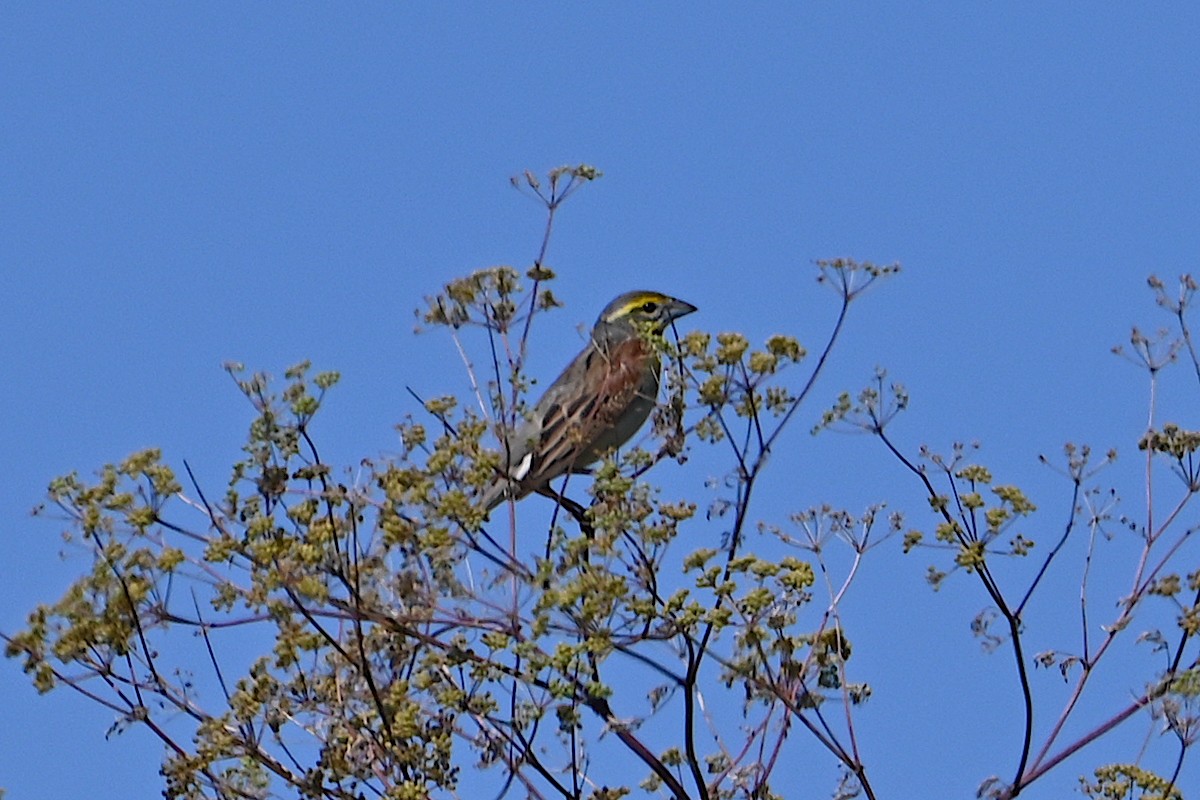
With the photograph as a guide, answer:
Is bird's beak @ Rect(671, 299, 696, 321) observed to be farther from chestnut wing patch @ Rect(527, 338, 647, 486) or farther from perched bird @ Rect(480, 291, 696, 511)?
chestnut wing patch @ Rect(527, 338, 647, 486)

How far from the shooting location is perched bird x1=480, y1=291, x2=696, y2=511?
22.9ft

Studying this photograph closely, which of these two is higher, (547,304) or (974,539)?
(547,304)

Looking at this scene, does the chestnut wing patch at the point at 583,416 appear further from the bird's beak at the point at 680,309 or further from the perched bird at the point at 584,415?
the bird's beak at the point at 680,309

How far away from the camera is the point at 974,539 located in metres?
6.55

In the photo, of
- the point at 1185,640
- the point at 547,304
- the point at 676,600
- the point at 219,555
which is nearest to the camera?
the point at 676,600

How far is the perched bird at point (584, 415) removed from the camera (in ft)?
22.9

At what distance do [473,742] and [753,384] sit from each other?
1437mm

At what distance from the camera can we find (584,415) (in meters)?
8.14

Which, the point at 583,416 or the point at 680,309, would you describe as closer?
the point at 583,416

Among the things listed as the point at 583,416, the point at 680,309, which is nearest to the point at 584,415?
the point at 583,416

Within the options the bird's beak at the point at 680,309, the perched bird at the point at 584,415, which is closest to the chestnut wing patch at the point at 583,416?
the perched bird at the point at 584,415

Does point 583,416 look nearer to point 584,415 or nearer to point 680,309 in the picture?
point 584,415

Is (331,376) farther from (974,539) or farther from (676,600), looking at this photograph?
(974,539)

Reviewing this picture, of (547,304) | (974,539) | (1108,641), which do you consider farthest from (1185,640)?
(547,304)
